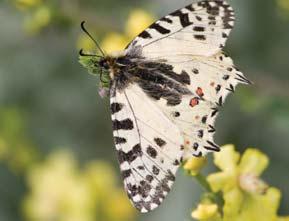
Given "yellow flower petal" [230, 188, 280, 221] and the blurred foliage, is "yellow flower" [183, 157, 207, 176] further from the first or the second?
"yellow flower petal" [230, 188, 280, 221]

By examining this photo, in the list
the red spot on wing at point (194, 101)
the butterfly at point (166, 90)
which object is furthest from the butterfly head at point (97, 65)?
the red spot on wing at point (194, 101)

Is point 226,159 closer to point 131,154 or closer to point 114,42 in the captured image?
point 131,154

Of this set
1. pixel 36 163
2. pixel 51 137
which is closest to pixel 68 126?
pixel 51 137

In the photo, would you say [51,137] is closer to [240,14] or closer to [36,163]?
[36,163]

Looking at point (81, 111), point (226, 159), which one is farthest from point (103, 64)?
point (81, 111)

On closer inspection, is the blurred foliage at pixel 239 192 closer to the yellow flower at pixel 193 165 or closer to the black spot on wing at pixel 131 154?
the yellow flower at pixel 193 165

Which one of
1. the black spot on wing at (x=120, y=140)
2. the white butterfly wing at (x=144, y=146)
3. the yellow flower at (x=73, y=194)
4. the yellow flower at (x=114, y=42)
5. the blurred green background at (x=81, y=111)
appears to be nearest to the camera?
the white butterfly wing at (x=144, y=146)

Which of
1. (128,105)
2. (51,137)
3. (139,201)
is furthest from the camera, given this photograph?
(51,137)
